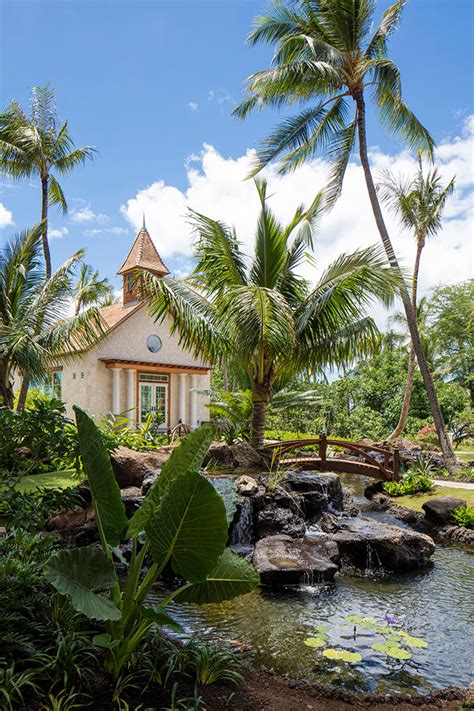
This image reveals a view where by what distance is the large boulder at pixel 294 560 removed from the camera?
6.32 metres

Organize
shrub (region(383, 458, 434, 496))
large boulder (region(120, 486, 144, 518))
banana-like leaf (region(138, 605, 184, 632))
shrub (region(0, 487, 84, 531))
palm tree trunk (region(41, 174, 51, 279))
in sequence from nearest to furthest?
banana-like leaf (region(138, 605, 184, 632)), shrub (region(0, 487, 84, 531)), large boulder (region(120, 486, 144, 518)), shrub (region(383, 458, 434, 496)), palm tree trunk (region(41, 174, 51, 279))

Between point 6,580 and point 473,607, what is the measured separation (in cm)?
498

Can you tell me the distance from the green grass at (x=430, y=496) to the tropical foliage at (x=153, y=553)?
27.2 feet

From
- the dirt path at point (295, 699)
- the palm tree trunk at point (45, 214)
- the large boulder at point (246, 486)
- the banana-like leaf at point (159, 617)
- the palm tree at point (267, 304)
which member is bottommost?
the dirt path at point (295, 699)

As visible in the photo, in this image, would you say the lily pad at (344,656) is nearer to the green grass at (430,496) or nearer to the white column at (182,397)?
the green grass at (430,496)

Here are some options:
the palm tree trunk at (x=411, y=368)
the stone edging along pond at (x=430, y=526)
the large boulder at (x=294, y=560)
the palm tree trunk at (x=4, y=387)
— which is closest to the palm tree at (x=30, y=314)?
the palm tree trunk at (x=4, y=387)

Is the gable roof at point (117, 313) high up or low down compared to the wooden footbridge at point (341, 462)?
up

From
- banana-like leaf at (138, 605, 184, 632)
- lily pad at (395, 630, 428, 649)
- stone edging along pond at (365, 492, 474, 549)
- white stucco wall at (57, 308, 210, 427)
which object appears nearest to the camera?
banana-like leaf at (138, 605, 184, 632)

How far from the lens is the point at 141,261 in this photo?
2094cm

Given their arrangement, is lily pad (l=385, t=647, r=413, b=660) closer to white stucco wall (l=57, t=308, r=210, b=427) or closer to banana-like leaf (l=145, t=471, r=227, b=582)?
banana-like leaf (l=145, t=471, r=227, b=582)

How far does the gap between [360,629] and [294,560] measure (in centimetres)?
172

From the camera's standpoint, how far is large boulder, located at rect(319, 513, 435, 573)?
287 inches

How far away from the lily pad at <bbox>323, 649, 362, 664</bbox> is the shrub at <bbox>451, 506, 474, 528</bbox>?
5.64m

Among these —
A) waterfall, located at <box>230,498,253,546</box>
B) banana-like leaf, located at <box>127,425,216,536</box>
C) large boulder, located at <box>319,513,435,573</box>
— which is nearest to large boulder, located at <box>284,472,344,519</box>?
waterfall, located at <box>230,498,253,546</box>
